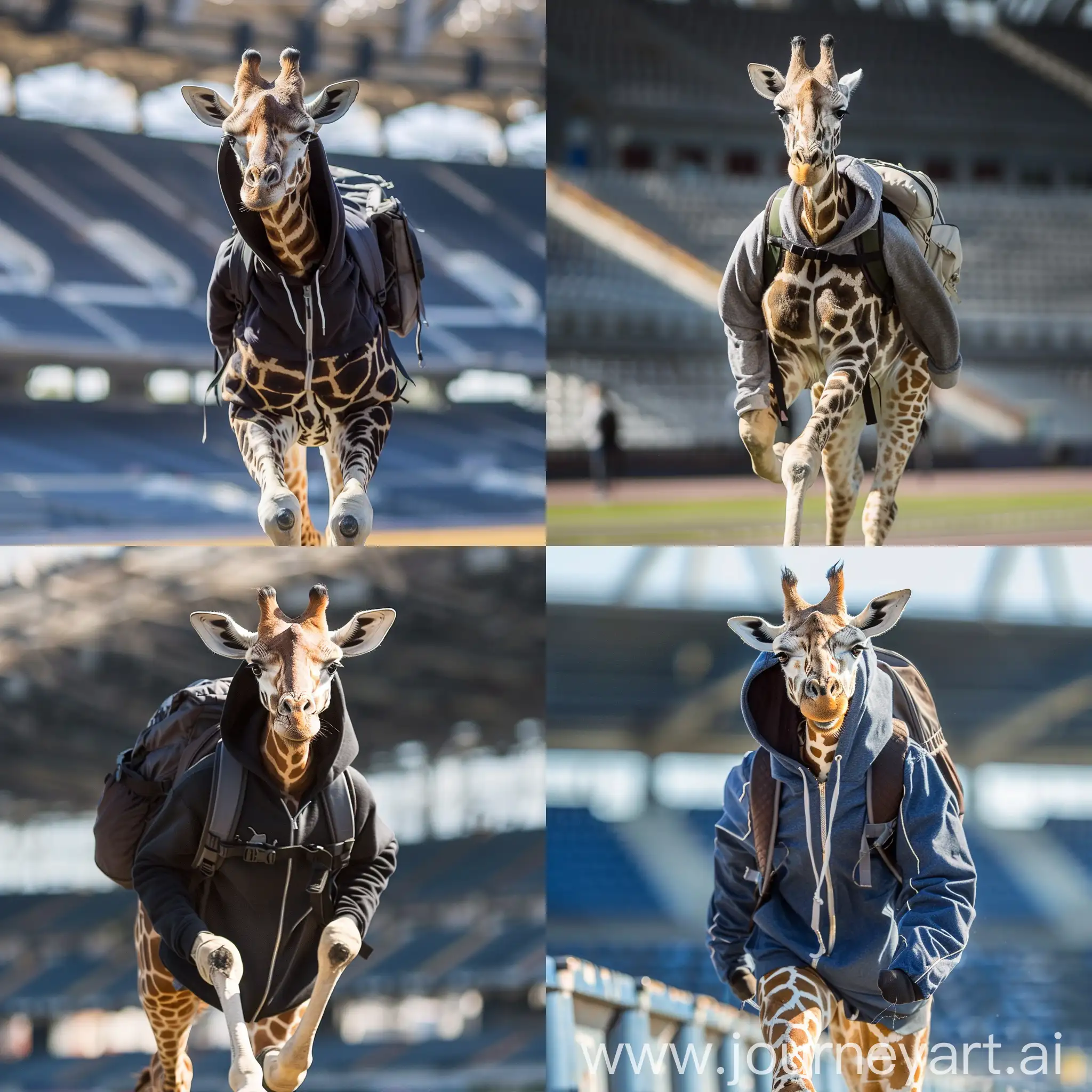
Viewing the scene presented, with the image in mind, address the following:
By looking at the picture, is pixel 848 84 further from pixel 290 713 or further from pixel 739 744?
pixel 739 744

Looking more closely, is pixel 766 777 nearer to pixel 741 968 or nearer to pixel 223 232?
pixel 741 968

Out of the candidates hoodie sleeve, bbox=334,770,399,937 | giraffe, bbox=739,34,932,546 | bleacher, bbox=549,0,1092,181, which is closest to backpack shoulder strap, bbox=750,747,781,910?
giraffe, bbox=739,34,932,546

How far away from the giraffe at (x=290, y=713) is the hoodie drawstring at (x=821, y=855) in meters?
0.97

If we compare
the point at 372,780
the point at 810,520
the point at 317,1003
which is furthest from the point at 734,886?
the point at 372,780

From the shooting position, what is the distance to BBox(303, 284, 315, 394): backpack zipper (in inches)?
152

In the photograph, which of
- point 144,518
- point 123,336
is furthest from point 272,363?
point 123,336

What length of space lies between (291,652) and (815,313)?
1421mm

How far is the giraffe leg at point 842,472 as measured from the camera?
4.29 m

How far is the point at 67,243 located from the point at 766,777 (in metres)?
7.72

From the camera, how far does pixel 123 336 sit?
32.5 ft

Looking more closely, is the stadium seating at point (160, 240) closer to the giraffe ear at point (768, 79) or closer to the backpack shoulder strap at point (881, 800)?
the giraffe ear at point (768, 79)

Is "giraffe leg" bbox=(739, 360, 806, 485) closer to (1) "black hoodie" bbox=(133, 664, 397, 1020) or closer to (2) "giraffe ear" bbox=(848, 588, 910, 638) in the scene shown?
(2) "giraffe ear" bbox=(848, 588, 910, 638)

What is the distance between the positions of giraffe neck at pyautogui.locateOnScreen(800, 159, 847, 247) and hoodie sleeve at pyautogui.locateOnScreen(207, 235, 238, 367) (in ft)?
4.47

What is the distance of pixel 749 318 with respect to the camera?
Result: 388 cm
